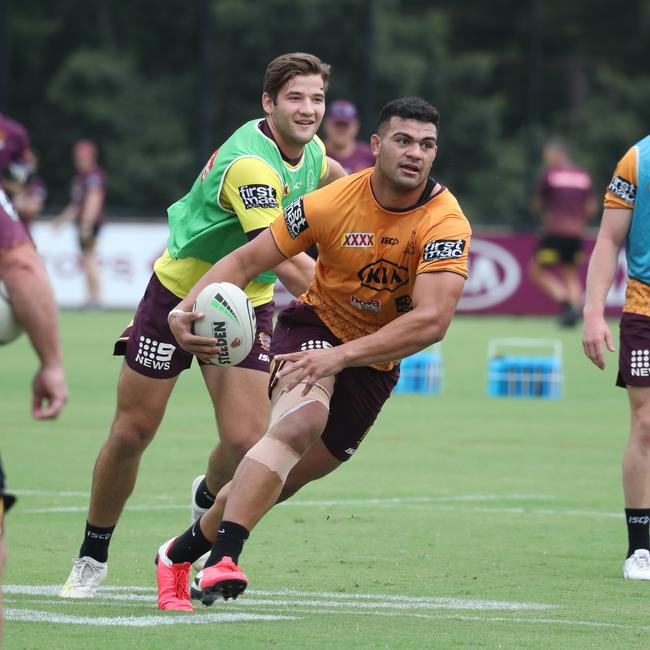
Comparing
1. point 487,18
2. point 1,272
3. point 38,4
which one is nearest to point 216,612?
point 1,272

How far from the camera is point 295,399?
692 cm

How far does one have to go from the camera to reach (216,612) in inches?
274

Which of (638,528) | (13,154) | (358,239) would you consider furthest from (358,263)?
(13,154)

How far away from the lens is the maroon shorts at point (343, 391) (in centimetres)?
734

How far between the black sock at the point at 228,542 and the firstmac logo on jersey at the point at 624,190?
8.83ft

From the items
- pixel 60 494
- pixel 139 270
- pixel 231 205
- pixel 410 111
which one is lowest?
pixel 60 494

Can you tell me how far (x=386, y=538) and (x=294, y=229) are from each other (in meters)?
2.54

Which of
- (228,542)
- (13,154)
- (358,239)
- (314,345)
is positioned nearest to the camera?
(228,542)

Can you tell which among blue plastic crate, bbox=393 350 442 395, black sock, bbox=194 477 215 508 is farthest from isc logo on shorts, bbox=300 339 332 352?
blue plastic crate, bbox=393 350 442 395

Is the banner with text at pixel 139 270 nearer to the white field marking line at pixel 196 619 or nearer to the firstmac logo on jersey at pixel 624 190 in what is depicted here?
the firstmac logo on jersey at pixel 624 190

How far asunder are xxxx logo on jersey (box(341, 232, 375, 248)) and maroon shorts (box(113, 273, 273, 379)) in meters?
0.80

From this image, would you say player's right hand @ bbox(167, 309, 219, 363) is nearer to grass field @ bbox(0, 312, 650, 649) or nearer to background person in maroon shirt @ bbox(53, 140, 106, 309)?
grass field @ bbox(0, 312, 650, 649)

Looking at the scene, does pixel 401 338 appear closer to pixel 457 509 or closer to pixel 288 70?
pixel 288 70

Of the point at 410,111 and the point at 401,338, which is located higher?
the point at 410,111
